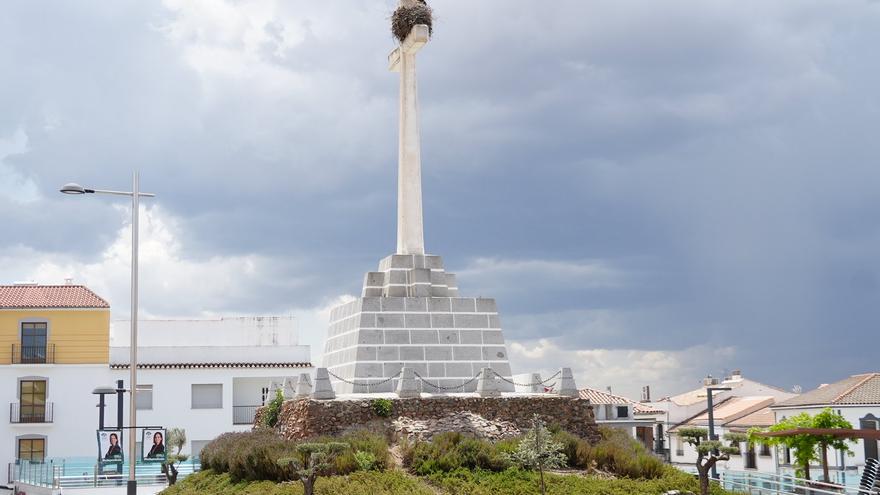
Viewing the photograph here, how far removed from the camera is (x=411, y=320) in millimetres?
26484

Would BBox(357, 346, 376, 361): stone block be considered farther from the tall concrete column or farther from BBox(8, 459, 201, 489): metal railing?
BBox(8, 459, 201, 489): metal railing

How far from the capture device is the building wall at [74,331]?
46344 mm

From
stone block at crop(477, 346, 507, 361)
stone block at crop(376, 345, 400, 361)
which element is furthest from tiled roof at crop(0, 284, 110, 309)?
stone block at crop(477, 346, 507, 361)

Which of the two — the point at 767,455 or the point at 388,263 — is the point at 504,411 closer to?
the point at 388,263

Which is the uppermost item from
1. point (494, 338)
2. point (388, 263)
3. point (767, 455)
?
point (388, 263)

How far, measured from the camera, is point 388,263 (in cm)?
2761

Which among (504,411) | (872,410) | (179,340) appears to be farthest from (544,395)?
(179,340)

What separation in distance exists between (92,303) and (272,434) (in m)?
24.5

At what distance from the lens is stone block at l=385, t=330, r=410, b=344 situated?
85.6 feet

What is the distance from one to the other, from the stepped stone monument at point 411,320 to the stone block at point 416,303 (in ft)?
0.08

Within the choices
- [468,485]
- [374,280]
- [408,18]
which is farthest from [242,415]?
[468,485]

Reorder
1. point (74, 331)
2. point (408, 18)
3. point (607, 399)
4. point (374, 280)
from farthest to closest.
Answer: point (607, 399) < point (74, 331) < point (408, 18) < point (374, 280)

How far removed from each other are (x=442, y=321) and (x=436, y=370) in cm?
134

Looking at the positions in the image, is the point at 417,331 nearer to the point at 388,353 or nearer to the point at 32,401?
the point at 388,353
